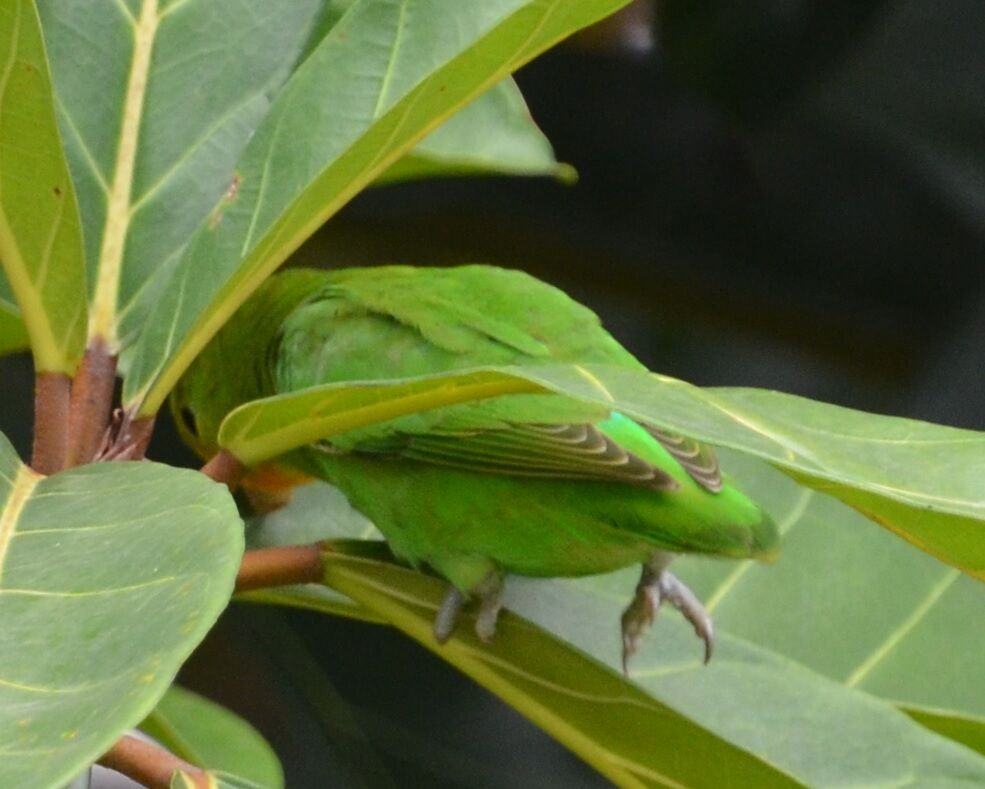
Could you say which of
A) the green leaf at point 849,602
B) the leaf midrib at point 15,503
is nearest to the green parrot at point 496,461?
the green leaf at point 849,602

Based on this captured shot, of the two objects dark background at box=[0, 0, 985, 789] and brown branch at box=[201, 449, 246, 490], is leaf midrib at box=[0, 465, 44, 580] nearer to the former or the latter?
brown branch at box=[201, 449, 246, 490]

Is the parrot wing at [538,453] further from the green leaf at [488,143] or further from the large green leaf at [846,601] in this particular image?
the green leaf at [488,143]

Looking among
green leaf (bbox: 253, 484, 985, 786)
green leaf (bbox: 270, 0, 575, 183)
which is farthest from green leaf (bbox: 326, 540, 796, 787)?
green leaf (bbox: 270, 0, 575, 183)

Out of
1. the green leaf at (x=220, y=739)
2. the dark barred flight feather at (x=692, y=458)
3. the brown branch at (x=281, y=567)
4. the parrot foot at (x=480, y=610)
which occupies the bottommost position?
the green leaf at (x=220, y=739)

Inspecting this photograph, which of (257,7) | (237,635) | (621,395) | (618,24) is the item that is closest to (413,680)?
(237,635)

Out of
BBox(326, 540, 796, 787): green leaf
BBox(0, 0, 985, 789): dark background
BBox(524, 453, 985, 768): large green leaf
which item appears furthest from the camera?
BBox(0, 0, 985, 789): dark background

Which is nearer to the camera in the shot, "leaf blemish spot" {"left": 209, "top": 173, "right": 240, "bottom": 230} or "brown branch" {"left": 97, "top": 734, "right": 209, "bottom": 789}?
"brown branch" {"left": 97, "top": 734, "right": 209, "bottom": 789}

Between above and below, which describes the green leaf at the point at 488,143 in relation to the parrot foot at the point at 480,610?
above
